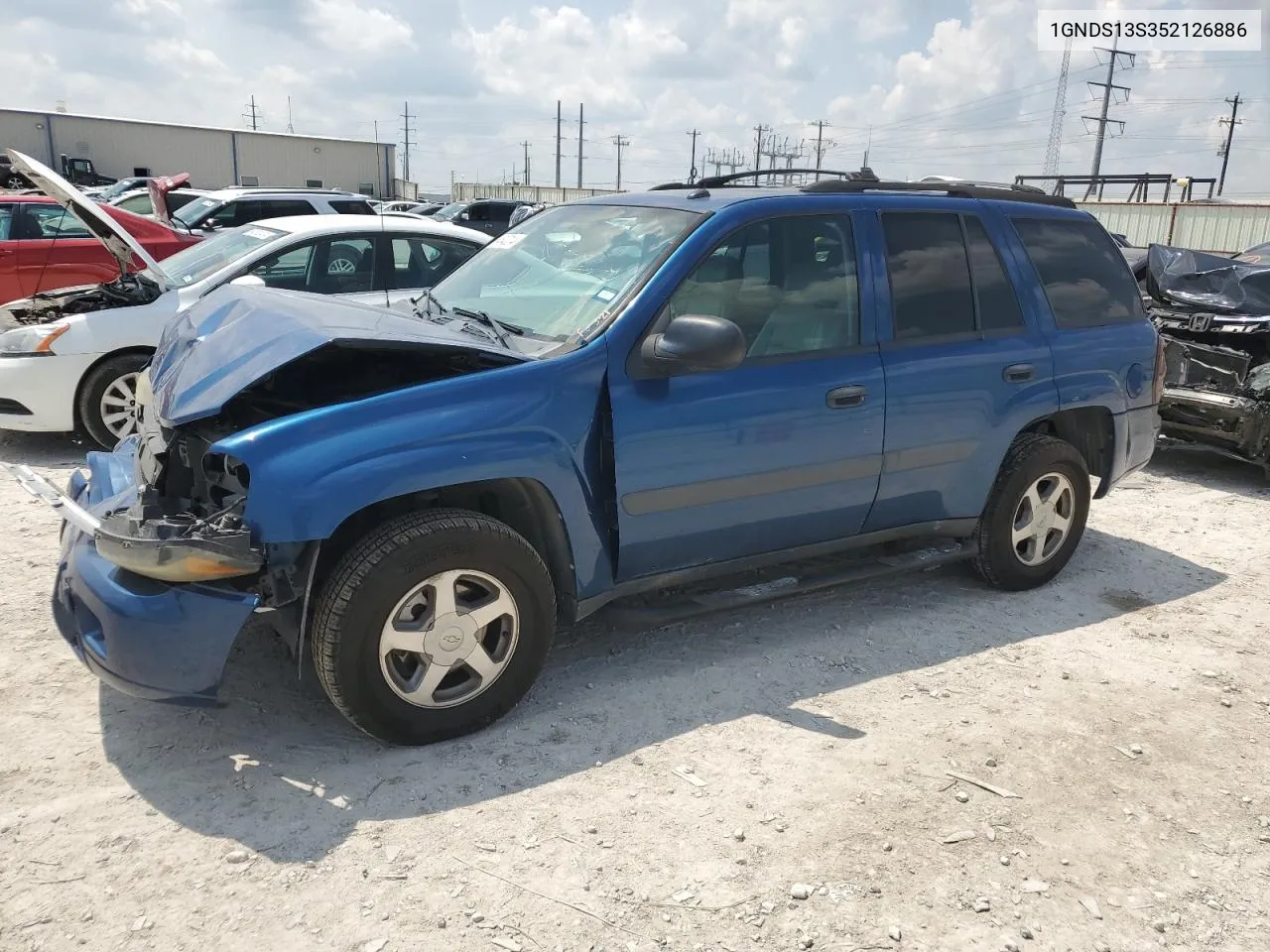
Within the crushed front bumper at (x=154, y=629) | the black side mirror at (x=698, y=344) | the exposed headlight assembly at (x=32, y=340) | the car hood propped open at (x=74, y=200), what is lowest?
the crushed front bumper at (x=154, y=629)

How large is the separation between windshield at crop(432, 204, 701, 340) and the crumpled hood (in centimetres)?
35

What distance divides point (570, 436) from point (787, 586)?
1.23 metres

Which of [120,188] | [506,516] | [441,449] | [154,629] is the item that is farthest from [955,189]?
[120,188]

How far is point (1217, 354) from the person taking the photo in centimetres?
716

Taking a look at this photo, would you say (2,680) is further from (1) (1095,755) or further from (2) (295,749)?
(1) (1095,755)

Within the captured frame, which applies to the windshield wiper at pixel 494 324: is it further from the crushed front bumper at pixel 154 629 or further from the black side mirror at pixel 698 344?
the crushed front bumper at pixel 154 629

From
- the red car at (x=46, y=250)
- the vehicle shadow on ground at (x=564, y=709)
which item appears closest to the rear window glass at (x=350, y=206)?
the red car at (x=46, y=250)

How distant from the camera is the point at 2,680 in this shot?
11.7ft

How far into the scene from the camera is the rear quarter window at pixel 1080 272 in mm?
4555

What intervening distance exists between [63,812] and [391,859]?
102 cm

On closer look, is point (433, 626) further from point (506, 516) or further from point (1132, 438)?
point (1132, 438)

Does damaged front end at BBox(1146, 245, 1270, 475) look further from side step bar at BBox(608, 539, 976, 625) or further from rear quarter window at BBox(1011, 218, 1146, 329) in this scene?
side step bar at BBox(608, 539, 976, 625)

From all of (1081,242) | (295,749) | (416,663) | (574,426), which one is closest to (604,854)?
(416,663)

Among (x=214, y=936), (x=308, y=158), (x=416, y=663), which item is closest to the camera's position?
(x=214, y=936)
